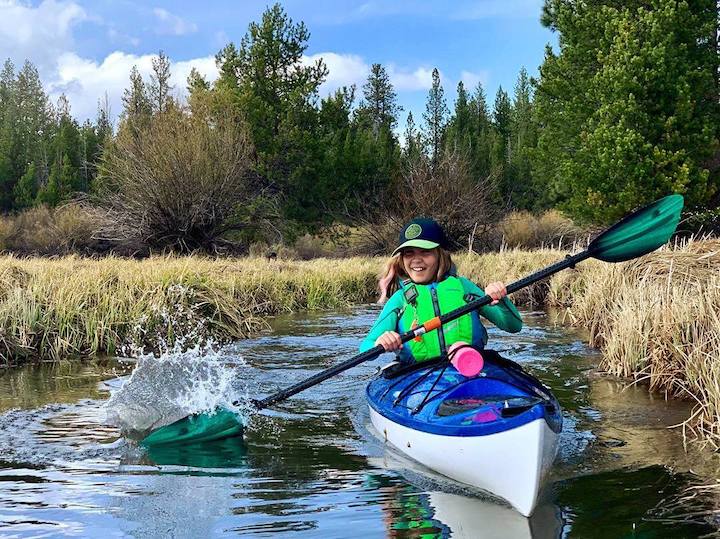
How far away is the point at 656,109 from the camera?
706 inches

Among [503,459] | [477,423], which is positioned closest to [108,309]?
[477,423]

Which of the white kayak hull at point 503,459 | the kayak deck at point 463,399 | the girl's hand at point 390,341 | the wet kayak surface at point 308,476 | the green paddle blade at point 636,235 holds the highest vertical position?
the green paddle blade at point 636,235

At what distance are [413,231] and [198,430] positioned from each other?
6.65 feet

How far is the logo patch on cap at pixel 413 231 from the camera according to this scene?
5.34 metres

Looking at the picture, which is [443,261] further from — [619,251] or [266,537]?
[266,537]

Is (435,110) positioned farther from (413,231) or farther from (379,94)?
(413,231)

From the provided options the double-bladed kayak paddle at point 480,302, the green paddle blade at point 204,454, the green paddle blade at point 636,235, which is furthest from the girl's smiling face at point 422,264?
the green paddle blade at point 204,454

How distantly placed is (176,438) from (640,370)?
4.10 metres

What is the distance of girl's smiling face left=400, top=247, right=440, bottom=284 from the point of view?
5.39 meters

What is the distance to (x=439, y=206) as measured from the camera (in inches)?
1025

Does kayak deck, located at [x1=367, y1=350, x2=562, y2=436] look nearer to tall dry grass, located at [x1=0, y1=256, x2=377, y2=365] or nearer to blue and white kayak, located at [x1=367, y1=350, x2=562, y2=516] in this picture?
blue and white kayak, located at [x1=367, y1=350, x2=562, y2=516]

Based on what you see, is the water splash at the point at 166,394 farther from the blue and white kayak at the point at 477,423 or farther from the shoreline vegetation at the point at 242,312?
the shoreline vegetation at the point at 242,312

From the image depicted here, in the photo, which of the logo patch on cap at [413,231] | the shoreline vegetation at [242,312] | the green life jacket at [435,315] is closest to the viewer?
the green life jacket at [435,315]

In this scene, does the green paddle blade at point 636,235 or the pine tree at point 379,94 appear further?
the pine tree at point 379,94
